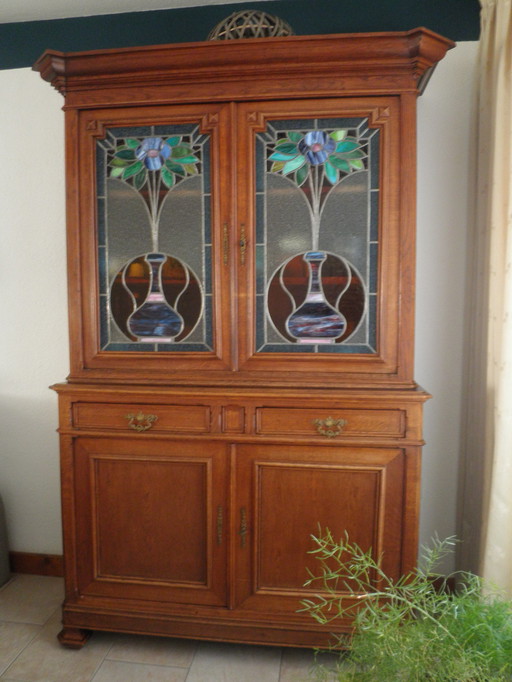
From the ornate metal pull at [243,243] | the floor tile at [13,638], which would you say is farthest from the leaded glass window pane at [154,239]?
the floor tile at [13,638]

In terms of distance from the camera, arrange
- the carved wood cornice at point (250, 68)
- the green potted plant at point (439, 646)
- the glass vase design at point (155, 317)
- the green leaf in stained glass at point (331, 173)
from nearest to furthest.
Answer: the green potted plant at point (439, 646)
the carved wood cornice at point (250, 68)
the green leaf in stained glass at point (331, 173)
the glass vase design at point (155, 317)

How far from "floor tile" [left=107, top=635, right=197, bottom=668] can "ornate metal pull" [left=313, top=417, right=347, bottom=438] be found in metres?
1.03

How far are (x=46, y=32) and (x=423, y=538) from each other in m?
2.96

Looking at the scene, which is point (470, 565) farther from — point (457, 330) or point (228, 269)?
point (228, 269)

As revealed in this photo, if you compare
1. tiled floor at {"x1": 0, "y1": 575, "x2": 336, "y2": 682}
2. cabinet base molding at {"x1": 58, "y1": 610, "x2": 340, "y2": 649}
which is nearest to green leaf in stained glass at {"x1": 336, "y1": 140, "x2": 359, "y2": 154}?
cabinet base molding at {"x1": 58, "y1": 610, "x2": 340, "y2": 649}

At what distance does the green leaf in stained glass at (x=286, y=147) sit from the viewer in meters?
1.82

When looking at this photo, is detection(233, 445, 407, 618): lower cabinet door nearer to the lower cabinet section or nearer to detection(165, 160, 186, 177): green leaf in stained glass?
the lower cabinet section

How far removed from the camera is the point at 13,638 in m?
2.08

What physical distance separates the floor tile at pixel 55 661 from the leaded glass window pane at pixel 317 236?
53.6 inches

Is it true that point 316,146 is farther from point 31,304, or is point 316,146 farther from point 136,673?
point 136,673

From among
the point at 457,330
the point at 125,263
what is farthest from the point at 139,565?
the point at 457,330

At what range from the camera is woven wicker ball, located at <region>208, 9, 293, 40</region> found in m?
1.87

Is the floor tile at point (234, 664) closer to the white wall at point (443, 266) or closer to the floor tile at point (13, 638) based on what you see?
the floor tile at point (13, 638)

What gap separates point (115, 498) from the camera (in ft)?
6.40
